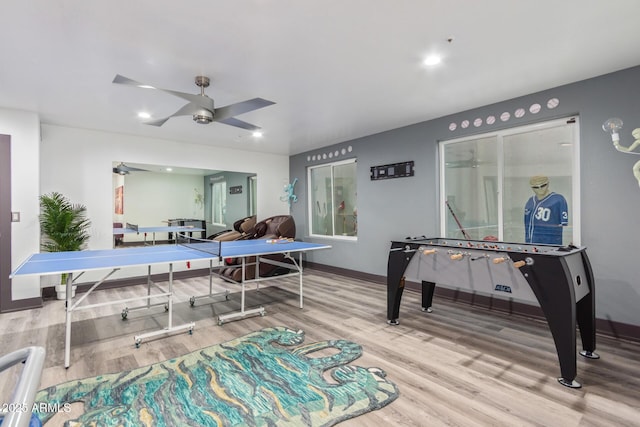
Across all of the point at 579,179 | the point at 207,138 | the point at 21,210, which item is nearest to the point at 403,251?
the point at 579,179

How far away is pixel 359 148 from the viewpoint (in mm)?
5621

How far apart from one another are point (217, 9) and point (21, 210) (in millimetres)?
3958

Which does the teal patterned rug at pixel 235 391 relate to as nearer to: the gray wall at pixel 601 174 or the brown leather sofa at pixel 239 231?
the gray wall at pixel 601 174

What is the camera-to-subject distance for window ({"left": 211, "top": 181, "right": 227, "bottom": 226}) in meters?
6.15

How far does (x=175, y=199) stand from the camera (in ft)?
18.9

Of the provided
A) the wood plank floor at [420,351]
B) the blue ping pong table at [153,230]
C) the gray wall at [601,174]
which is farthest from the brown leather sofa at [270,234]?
the gray wall at [601,174]

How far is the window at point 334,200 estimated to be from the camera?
6.00 m

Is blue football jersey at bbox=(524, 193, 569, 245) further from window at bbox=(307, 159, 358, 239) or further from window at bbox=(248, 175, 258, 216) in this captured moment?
window at bbox=(248, 175, 258, 216)

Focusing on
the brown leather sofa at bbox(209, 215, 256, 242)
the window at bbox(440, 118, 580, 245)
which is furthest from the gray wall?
the brown leather sofa at bbox(209, 215, 256, 242)

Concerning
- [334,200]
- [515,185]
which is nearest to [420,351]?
[515,185]

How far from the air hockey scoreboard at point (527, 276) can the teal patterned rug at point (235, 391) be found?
1.05 meters

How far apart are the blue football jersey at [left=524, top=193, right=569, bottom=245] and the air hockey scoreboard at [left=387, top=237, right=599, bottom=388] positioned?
0.78m

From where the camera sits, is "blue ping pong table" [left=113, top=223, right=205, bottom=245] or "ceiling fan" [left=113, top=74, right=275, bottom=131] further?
"blue ping pong table" [left=113, top=223, right=205, bottom=245]

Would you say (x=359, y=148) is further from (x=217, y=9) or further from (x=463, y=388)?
(x=463, y=388)
